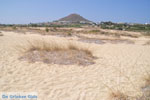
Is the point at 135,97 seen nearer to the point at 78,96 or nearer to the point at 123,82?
the point at 123,82

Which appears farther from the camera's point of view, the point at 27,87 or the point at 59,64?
the point at 59,64

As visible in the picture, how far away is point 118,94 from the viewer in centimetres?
232

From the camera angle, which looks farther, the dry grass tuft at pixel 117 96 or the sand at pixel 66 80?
the sand at pixel 66 80

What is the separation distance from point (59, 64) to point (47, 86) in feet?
4.89

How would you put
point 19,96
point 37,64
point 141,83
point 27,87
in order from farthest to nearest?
point 37,64
point 141,83
point 27,87
point 19,96

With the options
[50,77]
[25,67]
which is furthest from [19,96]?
[25,67]

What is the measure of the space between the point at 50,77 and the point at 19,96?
951 mm

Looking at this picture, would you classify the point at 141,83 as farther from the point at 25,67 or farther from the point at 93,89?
the point at 25,67

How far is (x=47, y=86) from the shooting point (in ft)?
8.73

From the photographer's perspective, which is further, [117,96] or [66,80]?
[66,80]

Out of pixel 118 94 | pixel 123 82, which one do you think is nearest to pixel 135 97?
pixel 118 94

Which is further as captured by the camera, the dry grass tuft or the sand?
the sand

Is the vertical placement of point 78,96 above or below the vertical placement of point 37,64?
below

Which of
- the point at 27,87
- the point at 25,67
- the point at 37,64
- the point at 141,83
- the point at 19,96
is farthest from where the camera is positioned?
the point at 37,64
